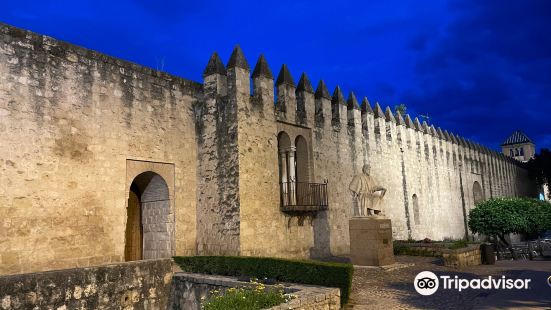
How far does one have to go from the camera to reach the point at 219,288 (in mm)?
9211

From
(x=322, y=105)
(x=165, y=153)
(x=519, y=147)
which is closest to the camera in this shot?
(x=165, y=153)

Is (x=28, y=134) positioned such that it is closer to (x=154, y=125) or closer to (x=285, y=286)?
(x=154, y=125)

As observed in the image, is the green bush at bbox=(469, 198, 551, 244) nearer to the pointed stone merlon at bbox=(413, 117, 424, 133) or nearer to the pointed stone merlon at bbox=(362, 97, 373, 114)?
the pointed stone merlon at bbox=(413, 117, 424, 133)

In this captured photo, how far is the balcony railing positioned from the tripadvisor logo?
183 inches

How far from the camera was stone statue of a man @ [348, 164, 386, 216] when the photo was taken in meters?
12.9

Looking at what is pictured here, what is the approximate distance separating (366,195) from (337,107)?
568 cm

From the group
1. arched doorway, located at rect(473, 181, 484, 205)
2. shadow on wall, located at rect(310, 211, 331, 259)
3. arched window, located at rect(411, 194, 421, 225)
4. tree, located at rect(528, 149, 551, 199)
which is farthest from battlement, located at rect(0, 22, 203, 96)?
tree, located at rect(528, 149, 551, 199)

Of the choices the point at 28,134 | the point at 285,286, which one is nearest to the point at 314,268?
the point at 285,286

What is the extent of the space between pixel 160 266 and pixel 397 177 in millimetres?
13490

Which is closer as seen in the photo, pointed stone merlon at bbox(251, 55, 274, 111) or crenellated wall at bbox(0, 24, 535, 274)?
crenellated wall at bbox(0, 24, 535, 274)

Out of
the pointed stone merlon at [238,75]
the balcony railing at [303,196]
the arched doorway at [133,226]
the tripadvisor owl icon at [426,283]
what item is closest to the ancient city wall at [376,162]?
the pointed stone merlon at [238,75]

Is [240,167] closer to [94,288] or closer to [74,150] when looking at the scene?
[74,150]

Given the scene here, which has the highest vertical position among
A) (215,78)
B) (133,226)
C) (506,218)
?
(215,78)

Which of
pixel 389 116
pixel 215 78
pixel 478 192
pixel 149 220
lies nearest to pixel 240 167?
pixel 215 78
